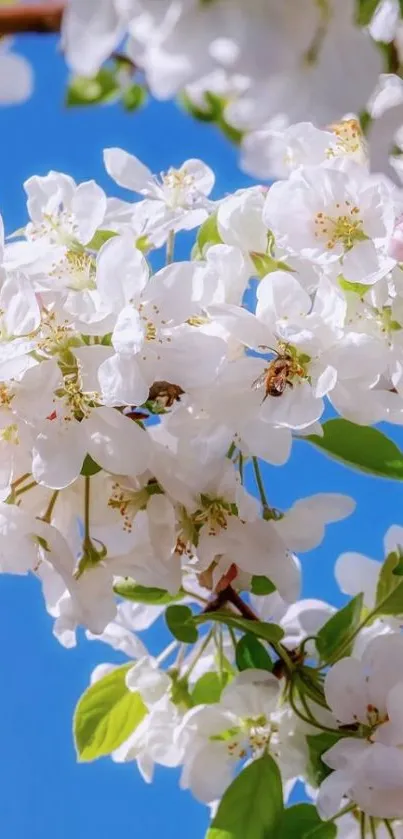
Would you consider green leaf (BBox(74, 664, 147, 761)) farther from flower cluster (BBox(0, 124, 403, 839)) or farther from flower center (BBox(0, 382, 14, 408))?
flower center (BBox(0, 382, 14, 408))

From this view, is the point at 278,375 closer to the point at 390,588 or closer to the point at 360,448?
the point at 360,448

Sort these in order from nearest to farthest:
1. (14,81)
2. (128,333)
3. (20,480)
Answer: (14,81) → (128,333) → (20,480)

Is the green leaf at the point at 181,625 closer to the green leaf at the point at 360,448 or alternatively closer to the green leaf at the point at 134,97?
the green leaf at the point at 360,448

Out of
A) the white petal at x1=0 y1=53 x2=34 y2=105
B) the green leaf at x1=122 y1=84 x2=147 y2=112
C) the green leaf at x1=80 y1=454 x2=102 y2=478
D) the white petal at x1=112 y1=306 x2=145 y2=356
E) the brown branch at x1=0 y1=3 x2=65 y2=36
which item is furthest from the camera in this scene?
the green leaf at x1=122 y1=84 x2=147 y2=112

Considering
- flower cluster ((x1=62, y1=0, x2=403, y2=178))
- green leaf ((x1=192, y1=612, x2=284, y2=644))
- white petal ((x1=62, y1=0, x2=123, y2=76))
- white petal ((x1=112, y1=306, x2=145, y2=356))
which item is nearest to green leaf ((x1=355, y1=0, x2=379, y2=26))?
flower cluster ((x1=62, y1=0, x2=403, y2=178))

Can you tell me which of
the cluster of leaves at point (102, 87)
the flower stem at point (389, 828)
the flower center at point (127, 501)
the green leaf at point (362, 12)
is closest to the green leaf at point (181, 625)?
the flower center at point (127, 501)

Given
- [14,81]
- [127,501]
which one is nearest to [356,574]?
[127,501]
